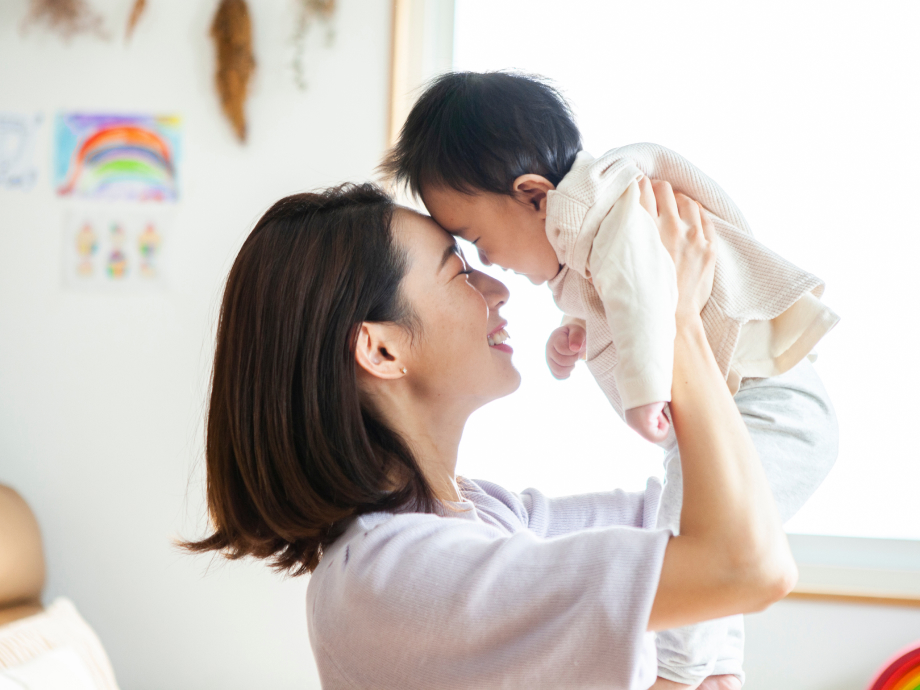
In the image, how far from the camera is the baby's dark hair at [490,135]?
1.14 metres

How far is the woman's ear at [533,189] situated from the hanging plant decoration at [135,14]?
62.0 inches

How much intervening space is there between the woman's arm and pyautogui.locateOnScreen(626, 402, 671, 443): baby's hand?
23 mm

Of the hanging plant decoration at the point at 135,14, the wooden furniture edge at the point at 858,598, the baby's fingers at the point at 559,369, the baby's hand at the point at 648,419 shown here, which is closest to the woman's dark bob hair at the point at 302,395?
the baby's hand at the point at 648,419

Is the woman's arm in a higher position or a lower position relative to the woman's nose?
lower

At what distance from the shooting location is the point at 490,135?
1.15m

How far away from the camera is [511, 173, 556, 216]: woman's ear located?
1.13 metres

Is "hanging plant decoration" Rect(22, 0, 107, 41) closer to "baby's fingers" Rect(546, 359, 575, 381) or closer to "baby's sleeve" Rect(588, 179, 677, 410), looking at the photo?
"baby's fingers" Rect(546, 359, 575, 381)

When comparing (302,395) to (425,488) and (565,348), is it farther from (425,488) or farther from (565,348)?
(565,348)

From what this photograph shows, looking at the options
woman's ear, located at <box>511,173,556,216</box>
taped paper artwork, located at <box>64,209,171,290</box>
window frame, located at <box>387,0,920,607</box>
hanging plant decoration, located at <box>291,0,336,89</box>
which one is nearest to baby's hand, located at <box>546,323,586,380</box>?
woman's ear, located at <box>511,173,556,216</box>

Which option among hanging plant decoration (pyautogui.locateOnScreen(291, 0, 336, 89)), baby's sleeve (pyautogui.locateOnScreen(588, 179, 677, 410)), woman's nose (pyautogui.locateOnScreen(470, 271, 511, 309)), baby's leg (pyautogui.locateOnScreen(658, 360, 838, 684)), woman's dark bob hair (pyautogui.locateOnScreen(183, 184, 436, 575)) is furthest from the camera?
hanging plant decoration (pyautogui.locateOnScreen(291, 0, 336, 89))

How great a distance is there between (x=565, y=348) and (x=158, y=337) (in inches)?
52.9

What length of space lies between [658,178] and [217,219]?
4.66 feet

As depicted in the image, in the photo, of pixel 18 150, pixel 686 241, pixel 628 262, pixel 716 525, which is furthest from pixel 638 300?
pixel 18 150

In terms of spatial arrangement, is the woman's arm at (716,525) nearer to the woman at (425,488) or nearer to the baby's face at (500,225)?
the woman at (425,488)
